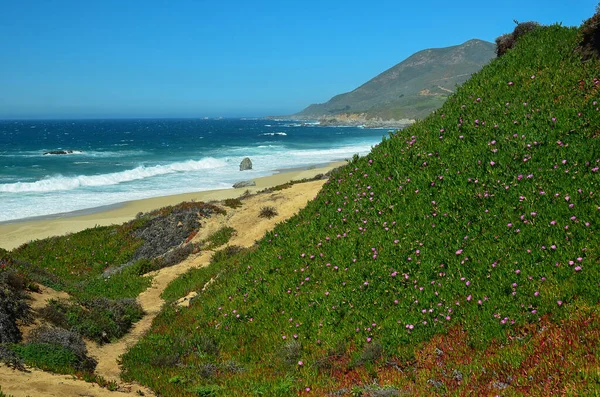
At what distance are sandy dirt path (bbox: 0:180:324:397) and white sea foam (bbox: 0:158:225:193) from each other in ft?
120

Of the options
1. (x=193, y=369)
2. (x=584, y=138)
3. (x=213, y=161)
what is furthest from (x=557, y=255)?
(x=213, y=161)

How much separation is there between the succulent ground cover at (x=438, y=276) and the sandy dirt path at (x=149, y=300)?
619mm

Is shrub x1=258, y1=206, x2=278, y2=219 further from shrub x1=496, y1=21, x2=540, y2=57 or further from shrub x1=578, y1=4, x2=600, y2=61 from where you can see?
shrub x1=578, y1=4, x2=600, y2=61

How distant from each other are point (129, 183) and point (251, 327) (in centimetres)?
5177

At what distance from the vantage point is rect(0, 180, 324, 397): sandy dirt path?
23.6ft

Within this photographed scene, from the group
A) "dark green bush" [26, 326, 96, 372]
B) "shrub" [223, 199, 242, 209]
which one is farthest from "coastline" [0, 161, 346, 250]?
"dark green bush" [26, 326, 96, 372]

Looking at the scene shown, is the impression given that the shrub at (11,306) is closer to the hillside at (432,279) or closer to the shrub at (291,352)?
the hillside at (432,279)

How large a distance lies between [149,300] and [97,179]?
4788cm

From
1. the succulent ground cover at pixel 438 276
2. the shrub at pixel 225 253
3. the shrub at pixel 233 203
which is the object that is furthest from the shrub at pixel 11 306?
the shrub at pixel 233 203

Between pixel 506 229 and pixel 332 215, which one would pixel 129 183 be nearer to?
pixel 332 215

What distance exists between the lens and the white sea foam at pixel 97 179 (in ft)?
174

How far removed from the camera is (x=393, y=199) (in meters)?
11.4

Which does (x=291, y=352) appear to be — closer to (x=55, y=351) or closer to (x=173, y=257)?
(x=55, y=351)

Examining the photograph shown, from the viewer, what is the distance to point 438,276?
8.80m
